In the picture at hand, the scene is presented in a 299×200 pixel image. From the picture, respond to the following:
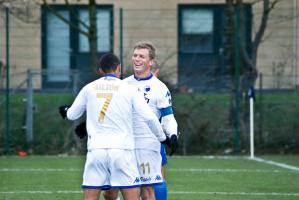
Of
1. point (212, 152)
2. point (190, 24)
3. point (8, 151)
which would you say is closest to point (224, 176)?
point (212, 152)

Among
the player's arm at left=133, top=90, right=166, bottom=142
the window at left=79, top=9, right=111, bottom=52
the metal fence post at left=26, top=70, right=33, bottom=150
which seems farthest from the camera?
the window at left=79, top=9, right=111, bottom=52

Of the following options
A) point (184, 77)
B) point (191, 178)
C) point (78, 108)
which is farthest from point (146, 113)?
point (184, 77)

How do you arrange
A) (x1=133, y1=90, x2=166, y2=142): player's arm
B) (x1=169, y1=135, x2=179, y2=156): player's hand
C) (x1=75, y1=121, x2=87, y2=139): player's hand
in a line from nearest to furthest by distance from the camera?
(x1=133, y1=90, x2=166, y2=142): player's arm
(x1=169, y1=135, x2=179, y2=156): player's hand
(x1=75, y1=121, x2=87, y2=139): player's hand

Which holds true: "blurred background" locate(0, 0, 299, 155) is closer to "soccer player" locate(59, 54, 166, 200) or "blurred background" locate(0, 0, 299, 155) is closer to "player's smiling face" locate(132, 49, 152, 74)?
"player's smiling face" locate(132, 49, 152, 74)

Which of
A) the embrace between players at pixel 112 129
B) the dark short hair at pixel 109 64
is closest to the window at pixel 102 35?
the embrace between players at pixel 112 129

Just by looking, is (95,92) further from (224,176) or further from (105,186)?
(224,176)

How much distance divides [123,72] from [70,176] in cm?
482

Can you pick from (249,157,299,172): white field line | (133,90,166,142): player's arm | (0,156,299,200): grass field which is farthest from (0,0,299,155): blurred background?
(133,90,166,142): player's arm

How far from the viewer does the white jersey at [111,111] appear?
8.80 meters

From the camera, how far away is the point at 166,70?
2042 centimetres

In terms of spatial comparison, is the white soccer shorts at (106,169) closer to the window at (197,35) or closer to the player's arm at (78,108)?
the player's arm at (78,108)

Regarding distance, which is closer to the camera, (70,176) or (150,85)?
(150,85)

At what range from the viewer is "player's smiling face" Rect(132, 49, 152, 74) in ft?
31.8

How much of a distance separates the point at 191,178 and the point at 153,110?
17.6 feet
